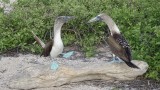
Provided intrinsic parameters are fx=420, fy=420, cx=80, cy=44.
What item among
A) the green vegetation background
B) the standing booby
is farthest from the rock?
the green vegetation background

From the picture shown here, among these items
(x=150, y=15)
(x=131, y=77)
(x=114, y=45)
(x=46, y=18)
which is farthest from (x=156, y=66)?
(x=46, y=18)

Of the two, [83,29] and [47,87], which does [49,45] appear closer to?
[47,87]

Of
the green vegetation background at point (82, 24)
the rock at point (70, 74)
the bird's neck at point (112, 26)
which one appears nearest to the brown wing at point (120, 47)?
the bird's neck at point (112, 26)

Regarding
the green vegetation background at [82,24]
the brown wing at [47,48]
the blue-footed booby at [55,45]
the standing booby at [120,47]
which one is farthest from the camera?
the green vegetation background at [82,24]

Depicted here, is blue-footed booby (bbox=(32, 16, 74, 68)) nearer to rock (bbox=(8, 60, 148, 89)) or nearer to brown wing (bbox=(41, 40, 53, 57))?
brown wing (bbox=(41, 40, 53, 57))

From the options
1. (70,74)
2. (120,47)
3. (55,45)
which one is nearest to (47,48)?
(55,45)

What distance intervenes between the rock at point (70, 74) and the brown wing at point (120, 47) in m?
0.35

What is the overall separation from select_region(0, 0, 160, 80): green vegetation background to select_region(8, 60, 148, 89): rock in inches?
25.4

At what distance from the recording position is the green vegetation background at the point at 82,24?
24.4ft

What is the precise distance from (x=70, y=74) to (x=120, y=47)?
0.86 metres

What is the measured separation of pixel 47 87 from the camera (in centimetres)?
631

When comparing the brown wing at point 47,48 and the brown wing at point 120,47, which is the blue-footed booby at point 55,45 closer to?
the brown wing at point 47,48

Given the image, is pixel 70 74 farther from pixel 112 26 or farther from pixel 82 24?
pixel 82 24

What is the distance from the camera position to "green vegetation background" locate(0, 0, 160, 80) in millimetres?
7430
